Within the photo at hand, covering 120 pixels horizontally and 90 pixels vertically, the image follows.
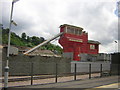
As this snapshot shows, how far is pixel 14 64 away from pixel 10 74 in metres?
1.25

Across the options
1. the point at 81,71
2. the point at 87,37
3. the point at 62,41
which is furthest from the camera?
the point at 87,37

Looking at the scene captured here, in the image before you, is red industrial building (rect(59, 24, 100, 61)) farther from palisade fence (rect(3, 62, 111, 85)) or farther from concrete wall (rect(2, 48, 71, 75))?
concrete wall (rect(2, 48, 71, 75))

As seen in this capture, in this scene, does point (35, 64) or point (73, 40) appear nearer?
point (35, 64)

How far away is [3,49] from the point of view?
16922 mm

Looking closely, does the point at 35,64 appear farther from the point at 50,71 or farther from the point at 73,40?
the point at 73,40

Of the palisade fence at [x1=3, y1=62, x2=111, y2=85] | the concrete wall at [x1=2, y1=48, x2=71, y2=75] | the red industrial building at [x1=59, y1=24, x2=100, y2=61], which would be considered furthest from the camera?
the red industrial building at [x1=59, y1=24, x2=100, y2=61]

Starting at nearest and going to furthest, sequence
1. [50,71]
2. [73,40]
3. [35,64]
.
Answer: [35,64]
[50,71]
[73,40]

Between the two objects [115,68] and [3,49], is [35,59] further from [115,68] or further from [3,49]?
[115,68]

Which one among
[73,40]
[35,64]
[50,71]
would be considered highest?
[73,40]

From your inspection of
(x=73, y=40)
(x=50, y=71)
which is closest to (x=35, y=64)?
(x=50, y=71)

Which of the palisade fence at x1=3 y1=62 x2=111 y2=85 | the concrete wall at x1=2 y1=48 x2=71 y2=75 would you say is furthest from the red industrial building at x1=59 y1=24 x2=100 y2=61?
the concrete wall at x1=2 y1=48 x2=71 y2=75

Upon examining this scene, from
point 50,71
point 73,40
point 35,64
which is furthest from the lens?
point 73,40

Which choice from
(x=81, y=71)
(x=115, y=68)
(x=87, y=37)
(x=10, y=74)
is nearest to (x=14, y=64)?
(x=10, y=74)

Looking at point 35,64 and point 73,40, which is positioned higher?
point 73,40
